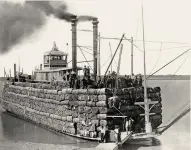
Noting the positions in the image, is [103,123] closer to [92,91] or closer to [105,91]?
[105,91]

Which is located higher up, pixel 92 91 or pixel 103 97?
pixel 92 91

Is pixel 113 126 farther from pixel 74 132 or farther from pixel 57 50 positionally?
pixel 57 50

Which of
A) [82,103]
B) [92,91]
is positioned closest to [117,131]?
[92,91]

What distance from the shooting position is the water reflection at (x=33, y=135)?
67.2 ft

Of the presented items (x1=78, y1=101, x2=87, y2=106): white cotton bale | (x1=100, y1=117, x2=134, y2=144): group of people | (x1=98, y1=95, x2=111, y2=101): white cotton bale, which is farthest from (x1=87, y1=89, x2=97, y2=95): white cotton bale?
(x1=100, y1=117, x2=134, y2=144): group of people

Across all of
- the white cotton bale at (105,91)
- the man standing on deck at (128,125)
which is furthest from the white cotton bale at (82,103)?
the man standing on deck at (128,125)

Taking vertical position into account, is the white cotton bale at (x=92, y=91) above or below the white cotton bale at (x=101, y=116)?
above

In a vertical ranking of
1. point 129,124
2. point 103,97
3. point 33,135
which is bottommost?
point 33,135

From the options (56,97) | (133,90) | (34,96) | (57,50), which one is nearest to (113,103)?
(133,90)

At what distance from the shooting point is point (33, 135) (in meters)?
23.8

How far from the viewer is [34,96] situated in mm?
28203

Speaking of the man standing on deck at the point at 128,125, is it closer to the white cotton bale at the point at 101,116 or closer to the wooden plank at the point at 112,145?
the wooden plank at the point at 112,145

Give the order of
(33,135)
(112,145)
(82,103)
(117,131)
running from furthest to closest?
(33,135)
(82,103)
(117,131)
(112,145)

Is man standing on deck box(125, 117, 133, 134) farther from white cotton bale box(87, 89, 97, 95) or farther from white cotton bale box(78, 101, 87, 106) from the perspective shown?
white cotton bale box(78, 101, 87, 106)
